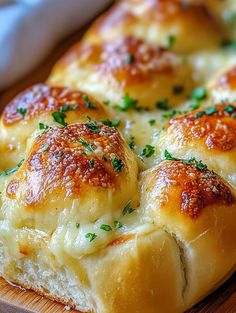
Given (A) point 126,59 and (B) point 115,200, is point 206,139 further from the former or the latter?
(A) point 126,59

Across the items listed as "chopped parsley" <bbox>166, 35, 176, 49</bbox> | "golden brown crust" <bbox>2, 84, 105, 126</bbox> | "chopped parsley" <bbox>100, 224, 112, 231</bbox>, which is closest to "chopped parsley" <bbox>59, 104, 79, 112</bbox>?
"golden brown crust" <bbox>2, 84, 105, 126</bbox>

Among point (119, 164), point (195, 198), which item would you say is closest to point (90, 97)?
point (119, 164)

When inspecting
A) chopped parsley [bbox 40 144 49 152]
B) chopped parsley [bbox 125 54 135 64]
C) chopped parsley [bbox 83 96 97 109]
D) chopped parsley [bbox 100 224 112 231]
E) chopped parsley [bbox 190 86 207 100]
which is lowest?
chopped parsley [bbox 190 86 207 100]

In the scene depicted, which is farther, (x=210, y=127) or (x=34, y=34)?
(x=34, y=34)

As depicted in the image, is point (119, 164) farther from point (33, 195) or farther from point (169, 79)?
point (169, 79)

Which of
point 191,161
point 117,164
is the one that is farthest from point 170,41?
point 117,164

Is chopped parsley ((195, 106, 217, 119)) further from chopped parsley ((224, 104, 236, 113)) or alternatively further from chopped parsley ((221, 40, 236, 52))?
chopped parsley ((221, 40, 236, 52))

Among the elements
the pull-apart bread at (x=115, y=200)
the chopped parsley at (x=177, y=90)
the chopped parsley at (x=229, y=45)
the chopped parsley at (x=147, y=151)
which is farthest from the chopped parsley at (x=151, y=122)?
the chopped parsley at (x=229, y=45)
